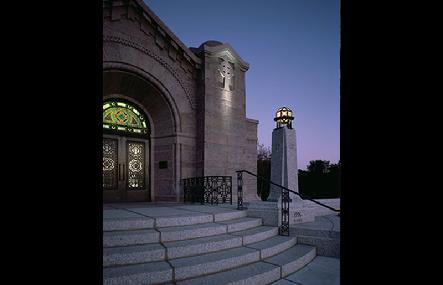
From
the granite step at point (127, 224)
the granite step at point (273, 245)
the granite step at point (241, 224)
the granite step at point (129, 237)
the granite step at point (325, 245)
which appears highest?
the granite step at point (127, 224)

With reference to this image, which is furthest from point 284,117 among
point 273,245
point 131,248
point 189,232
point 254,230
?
point 131,248

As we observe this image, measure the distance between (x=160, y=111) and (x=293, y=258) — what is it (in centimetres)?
798

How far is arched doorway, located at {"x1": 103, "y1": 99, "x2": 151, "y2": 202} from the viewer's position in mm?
10211

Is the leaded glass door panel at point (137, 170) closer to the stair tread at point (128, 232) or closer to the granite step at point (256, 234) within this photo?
the stair tread at point (128, 232)

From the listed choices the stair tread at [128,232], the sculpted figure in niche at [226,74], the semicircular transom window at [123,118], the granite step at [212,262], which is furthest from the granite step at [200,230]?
the sculpted figure in niche at [226,74]

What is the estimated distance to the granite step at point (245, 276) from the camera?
3.90 metres

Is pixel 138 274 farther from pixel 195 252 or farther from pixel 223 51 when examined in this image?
pixel 223 51

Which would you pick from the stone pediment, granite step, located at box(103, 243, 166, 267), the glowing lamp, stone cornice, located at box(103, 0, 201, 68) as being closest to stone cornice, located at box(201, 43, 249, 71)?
the stone pediment

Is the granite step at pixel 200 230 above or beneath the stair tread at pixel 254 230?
above

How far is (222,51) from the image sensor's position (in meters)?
11.8

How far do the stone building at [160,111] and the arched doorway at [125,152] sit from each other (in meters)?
0.04

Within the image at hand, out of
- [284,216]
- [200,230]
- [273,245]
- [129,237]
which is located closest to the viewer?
[129,237]

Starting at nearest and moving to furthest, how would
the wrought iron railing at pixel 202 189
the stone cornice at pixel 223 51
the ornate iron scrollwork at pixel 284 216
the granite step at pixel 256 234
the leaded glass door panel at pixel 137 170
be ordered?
1. the granite step at pixel 256 234
2. the ornate iron scrollwork at pixel 284 216
3. the wrought iron railing at pixel 202 189
4. the leaded glass door panel at pixel 137 170
5. the stone cornice at pixel 223 51
